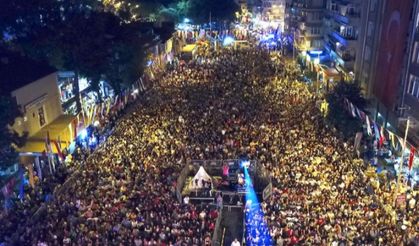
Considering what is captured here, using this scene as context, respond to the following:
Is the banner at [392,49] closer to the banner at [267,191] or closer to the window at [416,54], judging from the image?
the window at [416,54]

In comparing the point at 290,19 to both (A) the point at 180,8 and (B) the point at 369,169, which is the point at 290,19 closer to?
(A) the point at 180,8

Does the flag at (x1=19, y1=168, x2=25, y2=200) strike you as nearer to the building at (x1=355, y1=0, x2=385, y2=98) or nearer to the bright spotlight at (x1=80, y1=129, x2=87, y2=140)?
the bright spotlight at (x1=80, y1=129, x2=87, y2=140)

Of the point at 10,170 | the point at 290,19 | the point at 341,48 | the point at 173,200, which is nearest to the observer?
the point at 173,200

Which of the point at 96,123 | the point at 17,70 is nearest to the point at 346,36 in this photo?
the point at 96,123

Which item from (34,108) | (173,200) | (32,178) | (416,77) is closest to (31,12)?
(34,108)

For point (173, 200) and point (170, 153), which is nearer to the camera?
point (173, 200)

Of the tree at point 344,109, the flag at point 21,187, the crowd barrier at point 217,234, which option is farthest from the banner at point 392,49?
the flag at point 21,187

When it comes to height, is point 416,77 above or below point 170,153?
above
